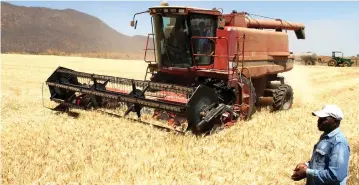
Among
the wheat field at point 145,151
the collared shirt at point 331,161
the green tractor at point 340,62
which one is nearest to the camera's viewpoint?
the collared shirt at point 331,161

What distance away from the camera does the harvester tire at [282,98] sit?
30.5 feet

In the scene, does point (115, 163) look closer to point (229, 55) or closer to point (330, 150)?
point (330, 150)

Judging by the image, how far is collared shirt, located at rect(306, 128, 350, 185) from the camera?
2.86m

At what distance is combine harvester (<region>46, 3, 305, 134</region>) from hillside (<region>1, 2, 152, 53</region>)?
3346 inches

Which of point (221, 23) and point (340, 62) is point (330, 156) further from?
point (340, 62)

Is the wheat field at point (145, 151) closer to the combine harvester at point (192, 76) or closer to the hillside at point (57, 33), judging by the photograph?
the combine harvester at point (192, 76)

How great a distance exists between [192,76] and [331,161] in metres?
5.49

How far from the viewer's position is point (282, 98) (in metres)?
9.30

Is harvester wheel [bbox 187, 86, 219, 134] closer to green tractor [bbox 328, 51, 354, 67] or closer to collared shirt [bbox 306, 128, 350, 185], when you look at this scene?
collared shirt [bbox 306, 128, 350, 185]

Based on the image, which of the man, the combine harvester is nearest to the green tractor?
the combine harvester

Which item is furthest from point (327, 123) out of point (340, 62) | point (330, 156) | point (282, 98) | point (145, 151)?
point (340, 62)

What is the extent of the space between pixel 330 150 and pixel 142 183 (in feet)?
6.08

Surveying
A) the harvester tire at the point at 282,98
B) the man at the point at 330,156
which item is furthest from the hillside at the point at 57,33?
the man at the point at 330,156

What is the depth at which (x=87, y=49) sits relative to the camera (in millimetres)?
112375
